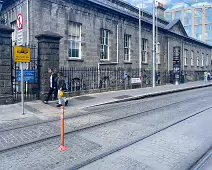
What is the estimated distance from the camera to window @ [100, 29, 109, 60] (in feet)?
59.0

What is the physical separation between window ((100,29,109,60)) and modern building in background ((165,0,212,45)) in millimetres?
62821

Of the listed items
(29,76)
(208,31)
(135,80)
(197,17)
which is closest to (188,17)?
(197,17)

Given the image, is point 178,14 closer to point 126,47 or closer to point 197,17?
point 197,17

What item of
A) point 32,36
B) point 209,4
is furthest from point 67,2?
point 209,4

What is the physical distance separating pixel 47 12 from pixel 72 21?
2130mm

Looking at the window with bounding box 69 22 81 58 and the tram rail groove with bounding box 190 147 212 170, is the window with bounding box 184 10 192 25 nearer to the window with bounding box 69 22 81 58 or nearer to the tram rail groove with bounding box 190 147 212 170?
the window with bounding box 69 22 81 58

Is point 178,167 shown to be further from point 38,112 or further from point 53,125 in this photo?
point 38,112

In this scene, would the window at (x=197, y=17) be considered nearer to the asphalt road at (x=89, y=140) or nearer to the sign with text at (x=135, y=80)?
the sign with text at (x=135, y=80)

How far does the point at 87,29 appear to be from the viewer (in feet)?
53.6

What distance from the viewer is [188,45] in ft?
117

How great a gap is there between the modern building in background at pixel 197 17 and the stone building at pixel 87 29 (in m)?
56.5

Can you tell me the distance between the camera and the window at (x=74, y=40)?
50.3ft

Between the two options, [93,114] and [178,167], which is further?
[93,114]

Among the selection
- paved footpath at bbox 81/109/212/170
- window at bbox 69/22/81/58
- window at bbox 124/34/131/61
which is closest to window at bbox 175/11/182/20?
window at bbox 124/34/131/61
